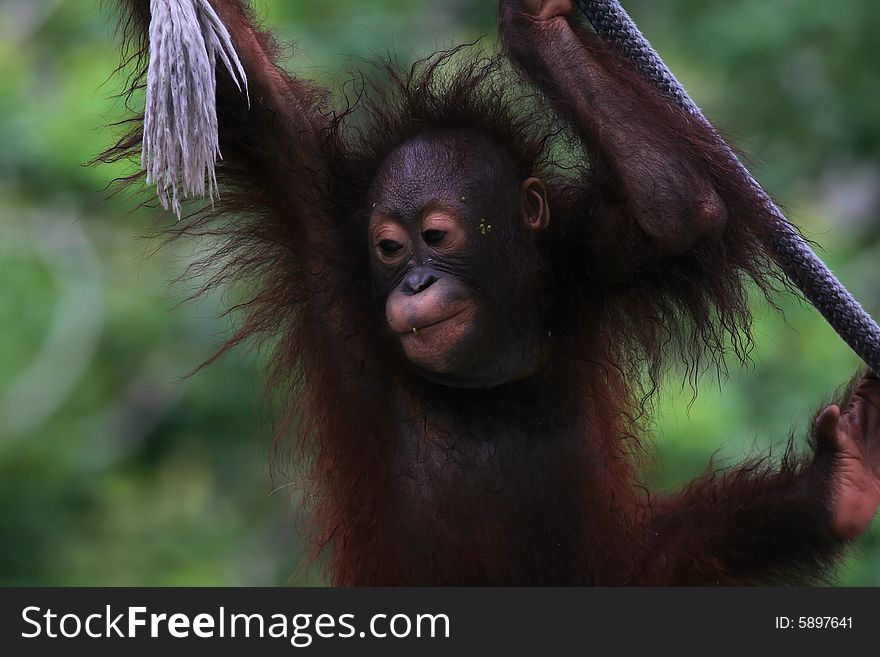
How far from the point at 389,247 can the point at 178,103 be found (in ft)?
2.20

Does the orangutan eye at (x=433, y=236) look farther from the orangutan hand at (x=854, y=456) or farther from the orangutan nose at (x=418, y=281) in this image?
the orangutan hand at (x=854, y=456)

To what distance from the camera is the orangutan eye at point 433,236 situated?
3680mm

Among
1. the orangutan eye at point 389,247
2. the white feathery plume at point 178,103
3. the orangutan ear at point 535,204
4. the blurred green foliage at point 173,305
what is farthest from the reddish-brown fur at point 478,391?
the blurred green foliage at point 173,305

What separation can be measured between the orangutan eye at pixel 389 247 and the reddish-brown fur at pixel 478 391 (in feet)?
0.54

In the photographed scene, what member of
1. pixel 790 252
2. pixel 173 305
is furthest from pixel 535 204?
pixel 173 305

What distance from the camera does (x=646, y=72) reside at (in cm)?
356

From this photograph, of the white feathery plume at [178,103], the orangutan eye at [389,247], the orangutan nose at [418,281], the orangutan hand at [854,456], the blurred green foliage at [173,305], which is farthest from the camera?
the blurred green foliage at [173,305]

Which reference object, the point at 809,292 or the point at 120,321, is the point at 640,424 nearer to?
the point at 809,292

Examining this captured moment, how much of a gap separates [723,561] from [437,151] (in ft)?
4.73

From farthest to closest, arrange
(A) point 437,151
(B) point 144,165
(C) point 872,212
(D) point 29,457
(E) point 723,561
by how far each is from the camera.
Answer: (C) point 872,212 < (D) point 29,457 < (E) point 723,561 < (A) point 437,151 < (B) point 144,165

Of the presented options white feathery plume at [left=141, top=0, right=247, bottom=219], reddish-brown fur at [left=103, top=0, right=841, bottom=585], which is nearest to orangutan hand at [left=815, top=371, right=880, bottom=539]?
reddish-brown fur at [left=103, top=0, right=841, bottom=585]

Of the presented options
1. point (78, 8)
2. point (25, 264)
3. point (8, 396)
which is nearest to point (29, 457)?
point (8, 396)

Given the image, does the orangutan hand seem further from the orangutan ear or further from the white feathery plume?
the white feathery plume

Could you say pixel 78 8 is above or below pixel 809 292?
above
